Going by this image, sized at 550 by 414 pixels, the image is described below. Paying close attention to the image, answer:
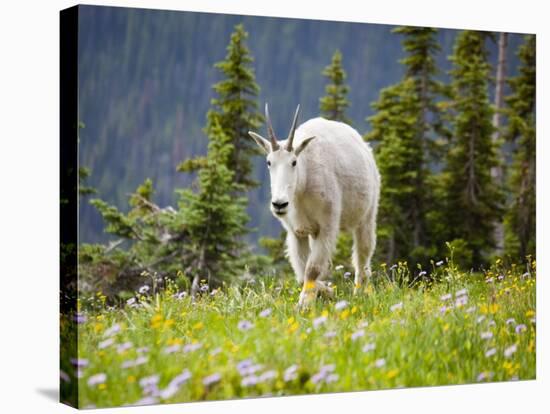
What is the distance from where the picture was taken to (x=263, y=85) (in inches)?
408

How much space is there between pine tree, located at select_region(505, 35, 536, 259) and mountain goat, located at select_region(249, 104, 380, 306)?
4.77ft

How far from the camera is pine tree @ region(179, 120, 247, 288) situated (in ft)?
35.6

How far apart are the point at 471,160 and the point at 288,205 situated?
2742mm

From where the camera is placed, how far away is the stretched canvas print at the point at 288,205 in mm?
8258

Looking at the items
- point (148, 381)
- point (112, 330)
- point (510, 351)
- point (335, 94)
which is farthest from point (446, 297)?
point (112, 330)

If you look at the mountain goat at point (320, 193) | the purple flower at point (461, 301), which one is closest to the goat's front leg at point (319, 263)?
the mountain goat at point (320, 193)

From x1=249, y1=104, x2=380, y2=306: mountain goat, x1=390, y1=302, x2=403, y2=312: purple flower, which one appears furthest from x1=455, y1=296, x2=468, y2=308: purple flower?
x1=249, y1=104, x2=380, y2=306: mountain goat

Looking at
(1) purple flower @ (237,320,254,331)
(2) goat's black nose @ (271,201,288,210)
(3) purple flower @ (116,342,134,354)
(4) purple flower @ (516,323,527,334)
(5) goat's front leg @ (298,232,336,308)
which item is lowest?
(4) purple flower @ (516,323,527,334)

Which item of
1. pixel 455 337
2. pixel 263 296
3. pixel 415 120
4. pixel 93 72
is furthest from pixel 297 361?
pixel 415 120

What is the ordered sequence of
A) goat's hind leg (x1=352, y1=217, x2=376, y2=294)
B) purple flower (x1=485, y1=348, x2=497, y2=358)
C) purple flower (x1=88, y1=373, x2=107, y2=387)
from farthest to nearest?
goat's hind leg (x1=352, y1=217, x2=376, y2=294) → purple flower (x1=485, y1=348, x2=497, y2=358) → purple flower (x1=88, y1=373, x2=107, y2=387)

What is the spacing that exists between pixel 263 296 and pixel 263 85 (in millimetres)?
2337

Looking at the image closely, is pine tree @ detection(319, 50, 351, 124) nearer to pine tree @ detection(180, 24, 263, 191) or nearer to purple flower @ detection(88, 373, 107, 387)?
pine tree @ detection(180, 24, 263, 191)

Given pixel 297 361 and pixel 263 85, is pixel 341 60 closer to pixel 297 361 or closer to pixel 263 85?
pixel 263 85

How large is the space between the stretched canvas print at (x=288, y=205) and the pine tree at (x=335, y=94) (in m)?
0.02
